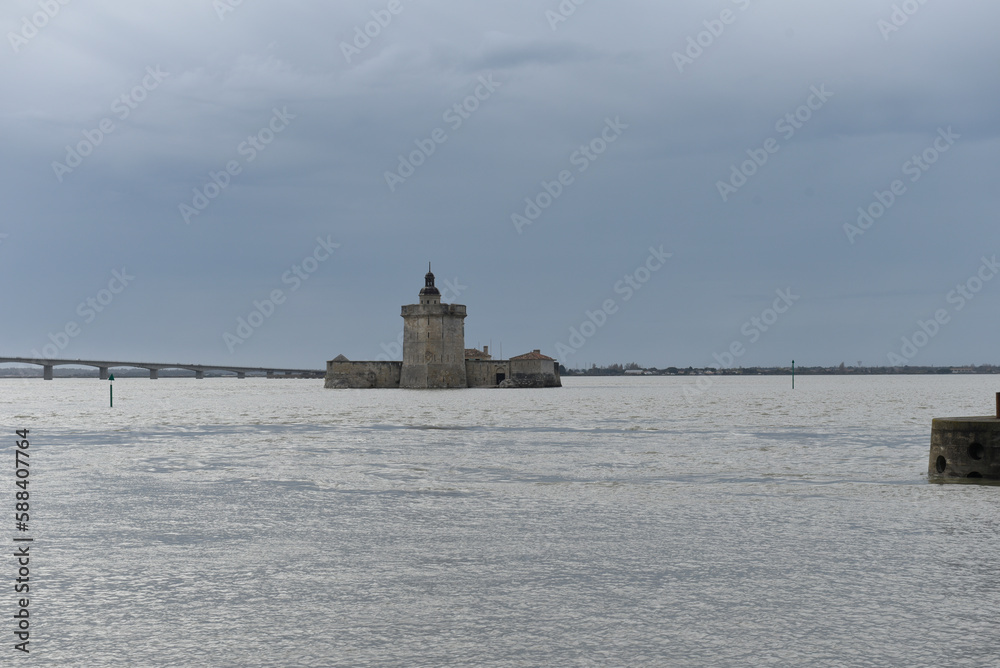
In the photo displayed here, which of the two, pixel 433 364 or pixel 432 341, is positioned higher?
pixel 432 341

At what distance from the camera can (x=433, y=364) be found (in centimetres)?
8881

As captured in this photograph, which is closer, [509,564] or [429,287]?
[509,564]

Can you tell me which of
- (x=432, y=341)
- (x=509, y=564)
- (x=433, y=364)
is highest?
(x=432, y=341)

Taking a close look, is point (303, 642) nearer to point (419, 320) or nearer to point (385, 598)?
point (385, 598)

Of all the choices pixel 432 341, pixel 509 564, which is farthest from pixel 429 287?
pixel 509 564

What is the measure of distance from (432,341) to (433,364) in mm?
2188

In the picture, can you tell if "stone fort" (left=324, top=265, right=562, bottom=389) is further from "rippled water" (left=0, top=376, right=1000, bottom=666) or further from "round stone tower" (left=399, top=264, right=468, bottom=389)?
"rippled water" (left=0, top=376, right=1000, bottom=666)

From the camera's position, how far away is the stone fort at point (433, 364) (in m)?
88.2

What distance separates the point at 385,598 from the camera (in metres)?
7.02

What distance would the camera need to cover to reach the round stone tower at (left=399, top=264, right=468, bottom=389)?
3460 inches

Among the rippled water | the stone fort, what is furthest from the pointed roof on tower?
the rippled water

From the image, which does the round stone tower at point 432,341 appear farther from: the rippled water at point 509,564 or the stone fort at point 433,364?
the rippled water at point 509,564

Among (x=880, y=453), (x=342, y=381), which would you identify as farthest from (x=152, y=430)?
(x=342, y=381)

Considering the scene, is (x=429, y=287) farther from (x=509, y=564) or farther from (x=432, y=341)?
(x=509, y=564)
